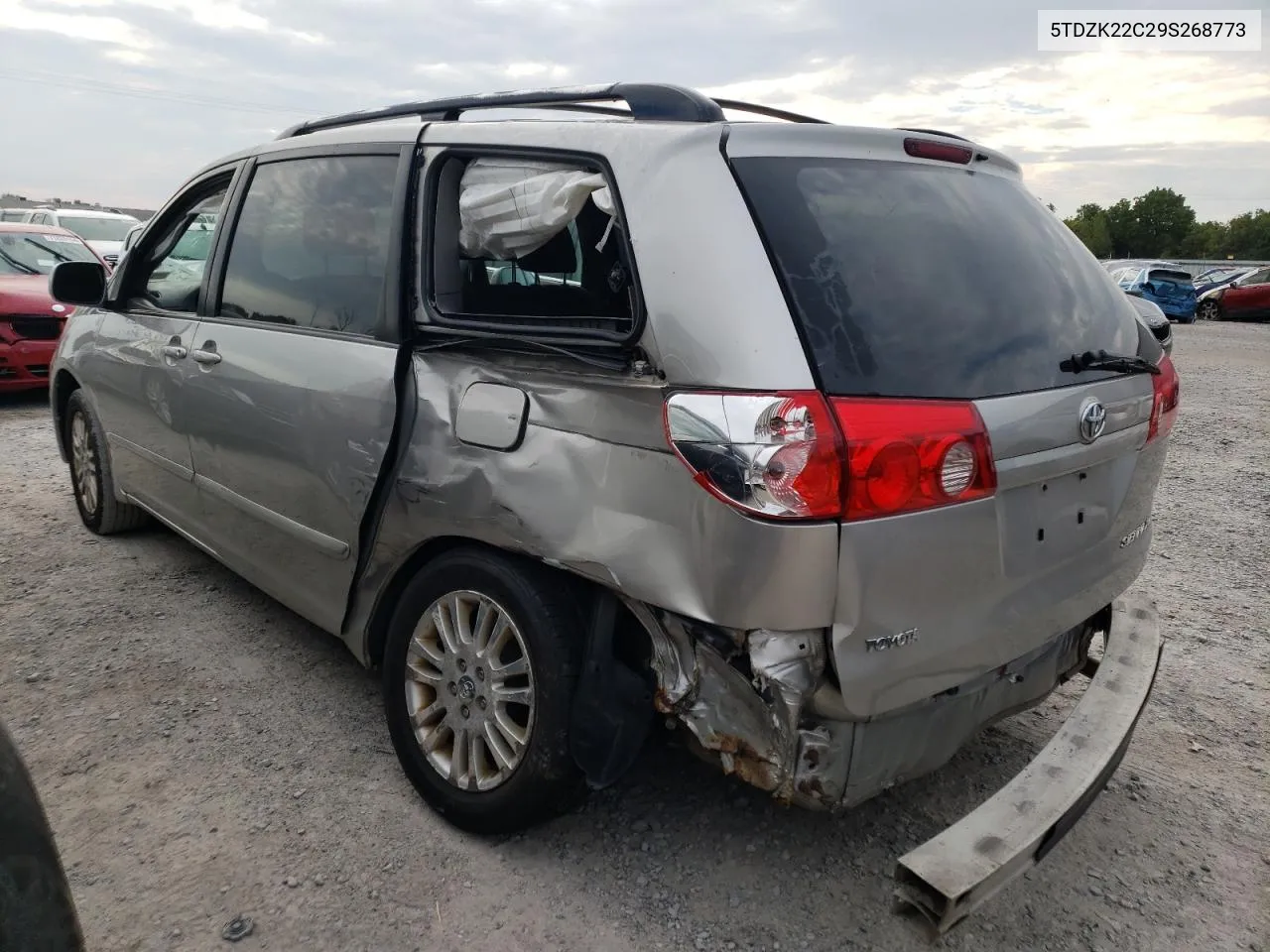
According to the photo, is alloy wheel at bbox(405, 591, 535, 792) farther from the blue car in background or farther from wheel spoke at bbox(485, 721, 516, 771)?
the blue car in background

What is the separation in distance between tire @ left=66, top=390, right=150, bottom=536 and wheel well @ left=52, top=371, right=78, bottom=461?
0.20 feet

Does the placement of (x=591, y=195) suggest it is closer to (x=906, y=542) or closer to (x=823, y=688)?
(x=906, y=542)

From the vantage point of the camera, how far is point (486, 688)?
245 centimetres

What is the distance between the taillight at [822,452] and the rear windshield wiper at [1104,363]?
0.52 meters

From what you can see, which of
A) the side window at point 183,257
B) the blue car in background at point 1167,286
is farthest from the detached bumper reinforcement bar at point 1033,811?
the blue car in background at point 1167,286

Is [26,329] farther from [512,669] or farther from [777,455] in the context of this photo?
[777,455]

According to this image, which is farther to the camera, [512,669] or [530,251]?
[530,251]

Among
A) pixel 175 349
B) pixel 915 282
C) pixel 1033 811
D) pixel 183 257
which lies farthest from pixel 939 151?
pixel 183 257

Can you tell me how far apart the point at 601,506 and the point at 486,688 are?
0.66 m

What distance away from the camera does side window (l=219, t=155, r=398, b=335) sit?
2807 mm

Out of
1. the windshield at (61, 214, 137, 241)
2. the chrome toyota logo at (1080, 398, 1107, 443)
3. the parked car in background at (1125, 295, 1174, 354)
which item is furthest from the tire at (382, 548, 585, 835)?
the windshield at (61, 214, 137, 241)

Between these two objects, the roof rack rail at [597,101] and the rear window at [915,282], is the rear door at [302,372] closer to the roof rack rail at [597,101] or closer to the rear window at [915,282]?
the roof rack rail at [597,101]

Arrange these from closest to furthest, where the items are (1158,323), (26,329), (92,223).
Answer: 1. (1158,323)
2. (26,329)
3. (92,223)

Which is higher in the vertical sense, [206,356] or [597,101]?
[597,101]
